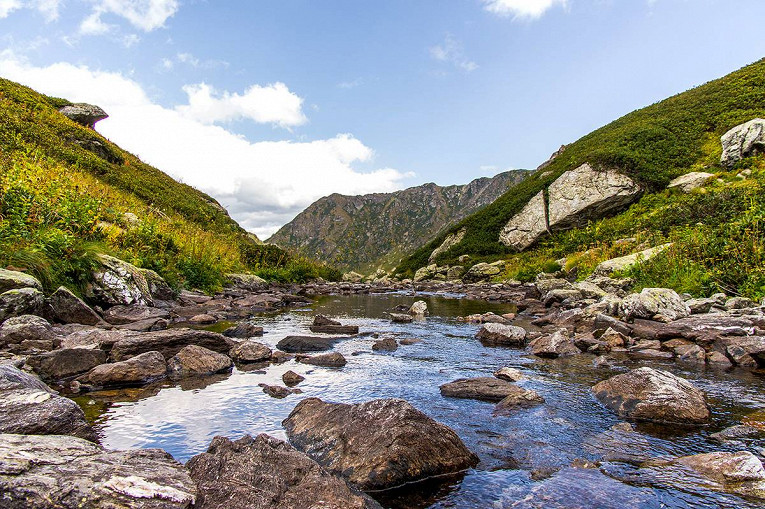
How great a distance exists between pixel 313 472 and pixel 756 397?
26.3 feet

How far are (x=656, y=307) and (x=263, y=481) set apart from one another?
14.4 meters

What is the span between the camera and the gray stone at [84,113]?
47719 mm

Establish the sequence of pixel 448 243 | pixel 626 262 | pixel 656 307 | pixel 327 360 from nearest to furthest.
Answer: pixel 327 360
pixel 656 307
pixel 626 262
pixel 448 243

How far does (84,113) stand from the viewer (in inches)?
1933

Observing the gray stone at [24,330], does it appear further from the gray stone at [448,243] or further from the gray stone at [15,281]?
the gray stone at [448,243]

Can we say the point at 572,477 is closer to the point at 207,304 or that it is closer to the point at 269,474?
the point at 269,474

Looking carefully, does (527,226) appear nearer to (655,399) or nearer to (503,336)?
(503,336)

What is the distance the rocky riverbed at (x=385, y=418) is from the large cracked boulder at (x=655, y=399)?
0.02m

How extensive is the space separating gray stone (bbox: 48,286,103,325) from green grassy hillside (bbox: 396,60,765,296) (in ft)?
70.1

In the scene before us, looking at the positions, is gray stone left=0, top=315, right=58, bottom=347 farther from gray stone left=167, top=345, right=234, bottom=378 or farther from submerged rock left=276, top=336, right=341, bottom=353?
submerged rock left=276, top=336, right=341, bottom=353

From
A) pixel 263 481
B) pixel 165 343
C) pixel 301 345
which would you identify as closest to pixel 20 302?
pixel 165 343

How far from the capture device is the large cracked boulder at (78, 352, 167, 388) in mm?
7477

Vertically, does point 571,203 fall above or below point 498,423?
above

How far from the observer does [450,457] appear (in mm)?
4984
